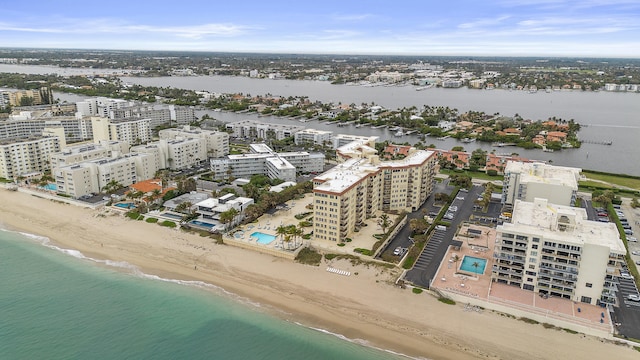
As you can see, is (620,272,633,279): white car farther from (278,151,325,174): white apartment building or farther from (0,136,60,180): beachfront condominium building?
(0,136,60,180): beachfront condominium building

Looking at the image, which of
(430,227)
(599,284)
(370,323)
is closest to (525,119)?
(430,227)

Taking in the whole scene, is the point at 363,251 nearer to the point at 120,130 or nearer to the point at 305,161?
the point at 305,161

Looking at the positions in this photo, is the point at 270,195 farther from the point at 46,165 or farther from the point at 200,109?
the point at 200,109

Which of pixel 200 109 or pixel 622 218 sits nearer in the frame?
pixel 622 218

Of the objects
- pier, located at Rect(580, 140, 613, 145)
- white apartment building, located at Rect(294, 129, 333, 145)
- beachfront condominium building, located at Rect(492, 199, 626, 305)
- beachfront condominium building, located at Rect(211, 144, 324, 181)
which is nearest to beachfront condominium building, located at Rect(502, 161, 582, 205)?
beachfront condominium building, located at Rect(492, 199, 626, 305)

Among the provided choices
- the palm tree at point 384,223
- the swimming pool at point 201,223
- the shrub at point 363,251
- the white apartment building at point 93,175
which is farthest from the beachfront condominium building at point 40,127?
the shrub at point 363,251

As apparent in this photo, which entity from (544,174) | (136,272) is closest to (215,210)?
(136,272)
